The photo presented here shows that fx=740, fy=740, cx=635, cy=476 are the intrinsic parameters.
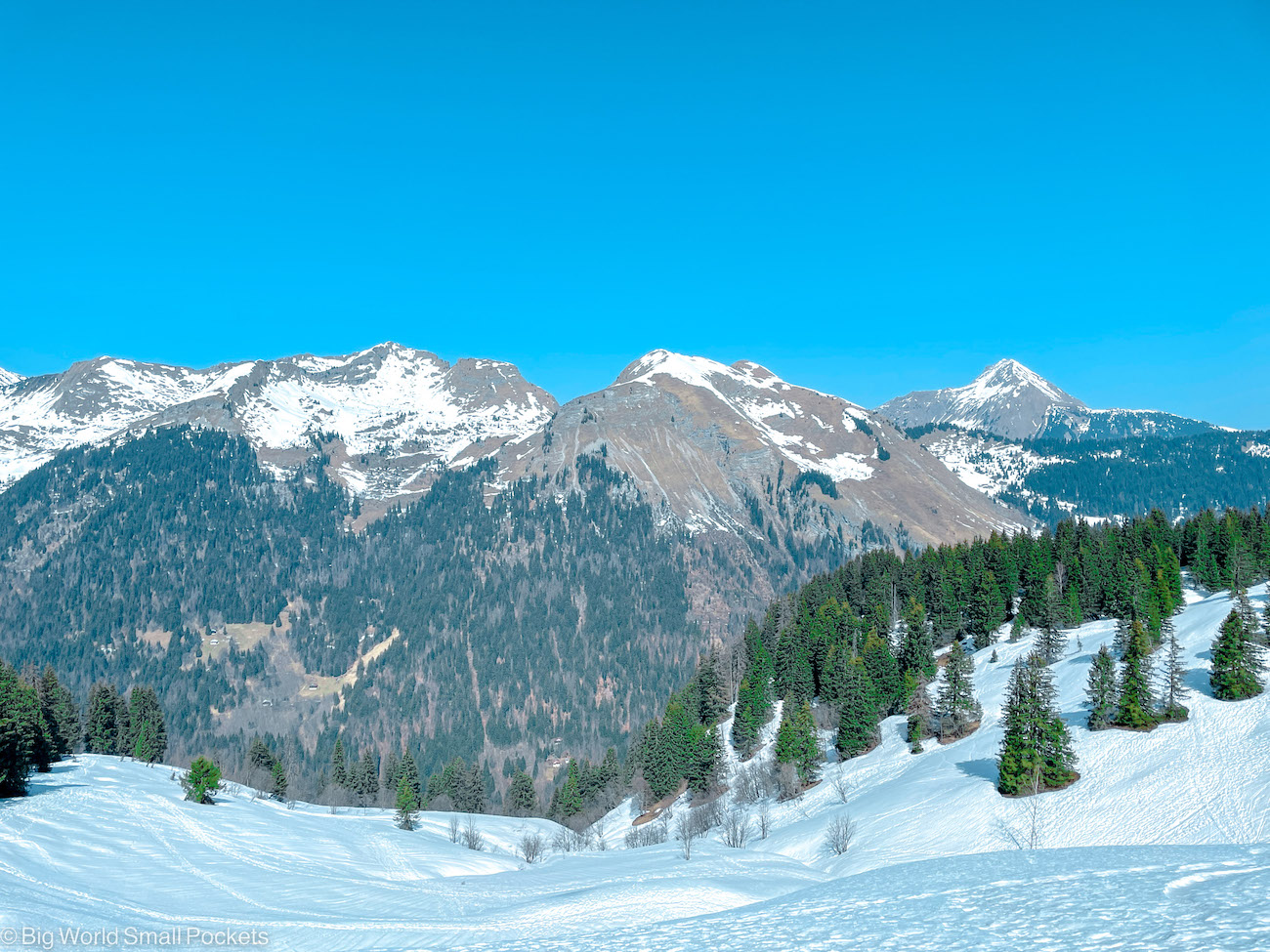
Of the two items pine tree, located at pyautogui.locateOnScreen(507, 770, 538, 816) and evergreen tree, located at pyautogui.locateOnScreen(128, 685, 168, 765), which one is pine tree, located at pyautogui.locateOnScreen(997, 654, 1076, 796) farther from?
evergreen tree, located at pyautogui.locateOnScreen(128, 685, 168, 765)

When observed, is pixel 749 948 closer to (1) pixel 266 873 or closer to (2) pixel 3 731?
(1) pixel 266 873

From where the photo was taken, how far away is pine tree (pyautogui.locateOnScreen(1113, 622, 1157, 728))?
68.9 meters

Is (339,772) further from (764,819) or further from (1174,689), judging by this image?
(1174,689)

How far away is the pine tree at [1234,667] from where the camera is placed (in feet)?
226

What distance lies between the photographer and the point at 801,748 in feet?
285

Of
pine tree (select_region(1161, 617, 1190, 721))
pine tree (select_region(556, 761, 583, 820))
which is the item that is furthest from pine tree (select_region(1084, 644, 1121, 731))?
pine tree (select_region(556, 761, 583, 820))

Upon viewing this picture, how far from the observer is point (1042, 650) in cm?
9556

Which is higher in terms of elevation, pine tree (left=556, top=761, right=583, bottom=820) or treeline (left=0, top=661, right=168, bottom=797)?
treeline (left=0, top=661, right=168, bottom=797)

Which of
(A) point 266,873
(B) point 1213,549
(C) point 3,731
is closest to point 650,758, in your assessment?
(A) point 266,873

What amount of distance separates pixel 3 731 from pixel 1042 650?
363 ft

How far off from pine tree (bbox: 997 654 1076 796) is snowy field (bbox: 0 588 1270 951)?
69.7 inches

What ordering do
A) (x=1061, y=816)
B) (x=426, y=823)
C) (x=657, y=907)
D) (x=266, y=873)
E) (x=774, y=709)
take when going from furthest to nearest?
1. (x=774, y=709)
2. (x=426, y=823)
3. (x=1061, y=816)
4. (x=266, y=873)
5. (x=657, y=907)

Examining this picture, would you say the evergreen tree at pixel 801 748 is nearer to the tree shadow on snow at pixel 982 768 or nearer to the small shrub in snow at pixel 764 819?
the small shrub in snow at pixel 764 819

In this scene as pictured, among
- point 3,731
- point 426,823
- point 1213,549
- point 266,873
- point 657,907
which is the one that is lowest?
point 426,823
